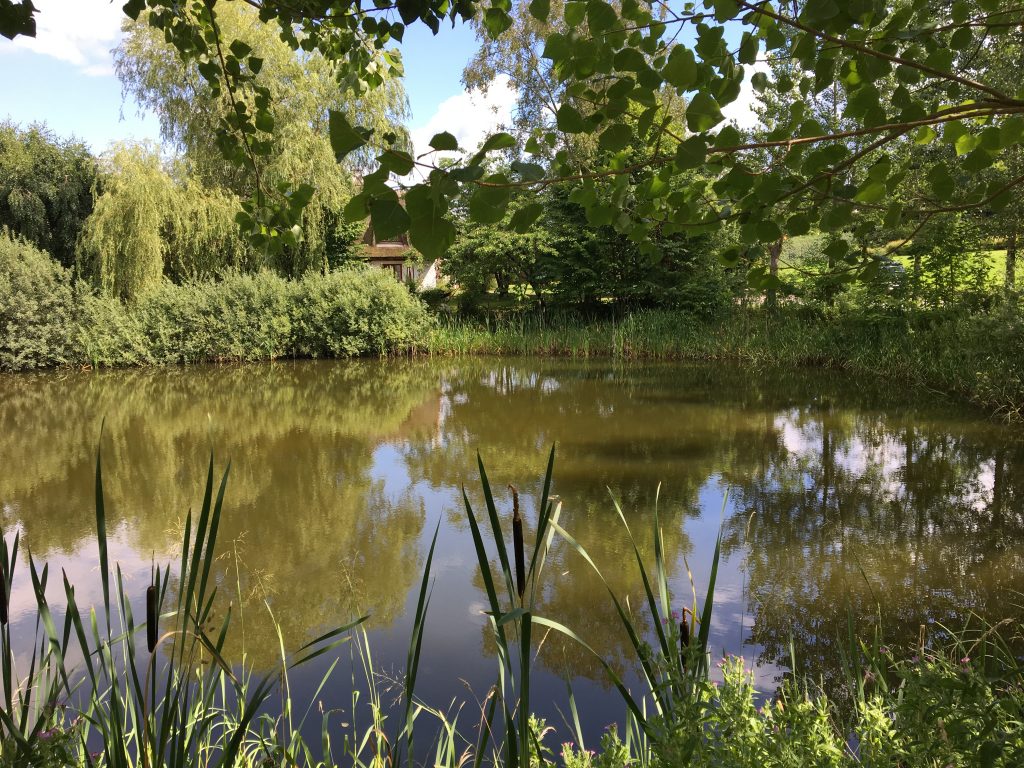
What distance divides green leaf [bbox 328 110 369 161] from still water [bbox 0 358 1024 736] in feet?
1.90

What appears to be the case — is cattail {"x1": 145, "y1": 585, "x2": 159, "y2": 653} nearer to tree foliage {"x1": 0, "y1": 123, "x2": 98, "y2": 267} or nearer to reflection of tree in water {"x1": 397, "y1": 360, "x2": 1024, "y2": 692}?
reflection of tree in water {"x1": 397, "y1": 360, "x2": 1024, "y2": 692}

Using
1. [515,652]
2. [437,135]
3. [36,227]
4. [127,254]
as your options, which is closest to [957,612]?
[515,652]

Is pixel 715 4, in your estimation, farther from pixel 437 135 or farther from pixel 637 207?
pixel 437 135

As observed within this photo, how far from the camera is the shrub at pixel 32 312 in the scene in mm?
13086

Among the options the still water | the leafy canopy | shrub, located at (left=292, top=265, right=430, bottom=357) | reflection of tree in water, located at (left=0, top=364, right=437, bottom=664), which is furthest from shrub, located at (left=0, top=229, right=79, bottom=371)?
the leafy canopy

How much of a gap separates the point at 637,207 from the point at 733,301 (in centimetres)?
1582

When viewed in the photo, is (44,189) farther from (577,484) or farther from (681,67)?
(681,67)

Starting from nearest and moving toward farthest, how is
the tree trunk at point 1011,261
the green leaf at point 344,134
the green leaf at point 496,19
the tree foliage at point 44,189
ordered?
the green leaf at point 344,134 → the green leaf at point 496,19 → the tree trunk at point 1011,261 → the tree foliage at point 44,189

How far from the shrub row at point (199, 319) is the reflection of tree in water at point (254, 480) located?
2.31 m

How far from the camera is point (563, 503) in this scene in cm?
524

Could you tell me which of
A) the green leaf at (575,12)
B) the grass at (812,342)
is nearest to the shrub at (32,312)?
the grass at (812,342)

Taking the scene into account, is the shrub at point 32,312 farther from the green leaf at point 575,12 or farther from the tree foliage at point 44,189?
the green leaf at point 575,12

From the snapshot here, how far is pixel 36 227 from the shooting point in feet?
53.5

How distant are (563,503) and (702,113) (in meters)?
4.17
